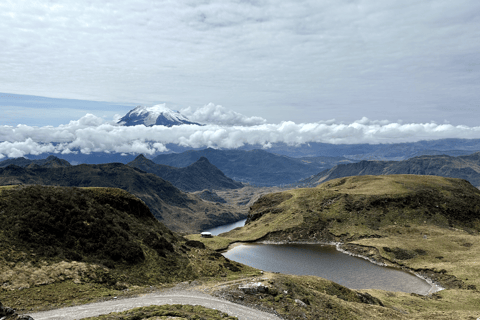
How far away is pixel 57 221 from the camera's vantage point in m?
49.2

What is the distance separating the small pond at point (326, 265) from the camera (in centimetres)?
7838

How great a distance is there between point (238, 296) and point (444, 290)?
63.1 m

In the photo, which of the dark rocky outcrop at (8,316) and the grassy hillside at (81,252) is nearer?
the dark rocky outcrop at (8,316)

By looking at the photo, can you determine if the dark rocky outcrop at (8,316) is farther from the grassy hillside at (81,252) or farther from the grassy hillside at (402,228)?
the grassy hillside at (402,228)

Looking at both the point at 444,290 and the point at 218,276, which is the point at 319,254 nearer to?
the point at 444,290

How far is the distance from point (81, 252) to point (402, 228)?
422 ft

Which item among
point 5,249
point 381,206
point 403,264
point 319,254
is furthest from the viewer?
point 381,206

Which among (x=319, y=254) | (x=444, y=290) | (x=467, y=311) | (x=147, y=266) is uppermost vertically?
(x=147, y=266)

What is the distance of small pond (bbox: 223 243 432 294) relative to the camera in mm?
78375

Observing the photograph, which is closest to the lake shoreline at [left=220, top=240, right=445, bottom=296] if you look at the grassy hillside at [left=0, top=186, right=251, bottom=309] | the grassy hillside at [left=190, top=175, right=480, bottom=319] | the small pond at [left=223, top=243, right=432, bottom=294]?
the grassy hillside at [left=190, top=175, right=480, bottom=319]

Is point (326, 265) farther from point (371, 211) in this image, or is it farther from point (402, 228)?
point (371, 211)

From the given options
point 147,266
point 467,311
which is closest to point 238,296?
point 147,266

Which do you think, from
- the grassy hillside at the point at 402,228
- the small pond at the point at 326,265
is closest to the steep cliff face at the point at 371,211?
the grassy hillside at the point at 402,228

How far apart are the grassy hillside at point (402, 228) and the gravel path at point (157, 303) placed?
24.4 metres
